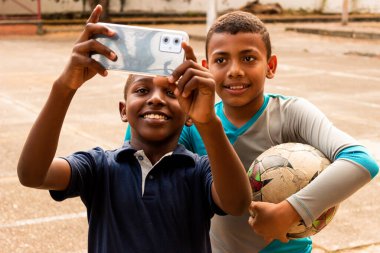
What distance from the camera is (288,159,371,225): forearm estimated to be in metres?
2.46

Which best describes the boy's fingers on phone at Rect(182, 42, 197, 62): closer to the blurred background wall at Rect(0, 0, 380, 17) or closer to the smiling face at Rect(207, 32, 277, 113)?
the smiling face at Rect(207, 32, 277, 113)

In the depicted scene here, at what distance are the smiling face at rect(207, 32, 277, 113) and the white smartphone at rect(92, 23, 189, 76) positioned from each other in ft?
1.87

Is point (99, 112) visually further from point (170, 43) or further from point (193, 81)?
point (193, 81)

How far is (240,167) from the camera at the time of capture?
224 cm

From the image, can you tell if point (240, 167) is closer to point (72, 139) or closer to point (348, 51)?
point (72, 139)

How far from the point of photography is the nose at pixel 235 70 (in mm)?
2703

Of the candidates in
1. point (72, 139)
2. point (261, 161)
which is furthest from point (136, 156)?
point (72, 139)

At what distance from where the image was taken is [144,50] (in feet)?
7.10

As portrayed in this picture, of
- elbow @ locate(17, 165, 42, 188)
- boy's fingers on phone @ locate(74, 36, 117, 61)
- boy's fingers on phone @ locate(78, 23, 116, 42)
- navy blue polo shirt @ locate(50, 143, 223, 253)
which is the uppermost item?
boy's fingers on phone @ locate(78, 23, 116, 42)

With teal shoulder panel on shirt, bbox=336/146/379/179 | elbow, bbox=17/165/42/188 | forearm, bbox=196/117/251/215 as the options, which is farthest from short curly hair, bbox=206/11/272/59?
elbow, bbox=17/165/42/188

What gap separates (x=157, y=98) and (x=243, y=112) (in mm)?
565

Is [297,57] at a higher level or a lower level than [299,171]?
lower

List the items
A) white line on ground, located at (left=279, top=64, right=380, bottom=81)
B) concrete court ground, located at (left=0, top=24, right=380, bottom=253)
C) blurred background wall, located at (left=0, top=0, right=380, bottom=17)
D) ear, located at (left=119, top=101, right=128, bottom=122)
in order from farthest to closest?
blurred background wall, located at (left=0, top=0, right=380, bottom=17), white line on ground, located at (left=279, top=64, right=380, bottom=81), concrete court ground, located at (left=0, top=24, right=380, bottom=253), ear, located at (left=119, top=101, right=128, bottom=122)

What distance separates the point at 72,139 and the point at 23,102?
260 cm
